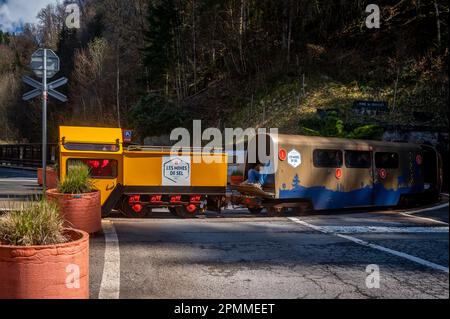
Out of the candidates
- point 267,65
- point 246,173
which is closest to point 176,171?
point 246,173

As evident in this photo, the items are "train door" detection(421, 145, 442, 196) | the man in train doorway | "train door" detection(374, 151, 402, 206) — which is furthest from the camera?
"train door" detection(421, 145, 442, 196)

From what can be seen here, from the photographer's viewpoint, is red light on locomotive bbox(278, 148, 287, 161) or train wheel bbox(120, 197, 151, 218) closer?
train wheel bbox(120, 197, 151, 218)

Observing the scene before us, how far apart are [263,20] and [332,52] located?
305 inches

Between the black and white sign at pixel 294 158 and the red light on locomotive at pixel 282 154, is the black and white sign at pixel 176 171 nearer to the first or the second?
the red light on locomotive at pixel 282 154

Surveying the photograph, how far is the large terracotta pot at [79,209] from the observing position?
8.88 meters

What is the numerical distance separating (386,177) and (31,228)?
45.8 feet

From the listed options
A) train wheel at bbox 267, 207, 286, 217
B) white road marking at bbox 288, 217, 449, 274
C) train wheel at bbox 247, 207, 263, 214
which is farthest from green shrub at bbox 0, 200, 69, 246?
train wheel at bbox 247, 207, 263, 214

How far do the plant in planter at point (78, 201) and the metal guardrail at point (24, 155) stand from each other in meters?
29.8

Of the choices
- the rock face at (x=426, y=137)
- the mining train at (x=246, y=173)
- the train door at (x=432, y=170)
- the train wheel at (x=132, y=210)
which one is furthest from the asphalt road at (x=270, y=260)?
the rock face at (x=426, y=137)

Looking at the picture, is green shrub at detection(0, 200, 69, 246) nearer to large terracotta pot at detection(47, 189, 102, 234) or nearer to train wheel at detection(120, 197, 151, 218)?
large terracotta pot at detection(47, 189, 102, 234)

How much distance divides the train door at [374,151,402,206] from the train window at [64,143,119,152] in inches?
367

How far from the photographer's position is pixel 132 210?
12.6 meters

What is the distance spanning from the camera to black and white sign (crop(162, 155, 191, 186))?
40.8ft
